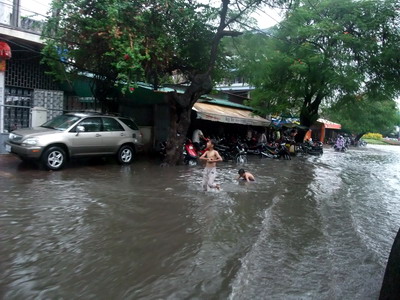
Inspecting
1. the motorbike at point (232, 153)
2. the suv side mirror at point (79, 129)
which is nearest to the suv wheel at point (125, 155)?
the suv side mirror at point (79, 129)

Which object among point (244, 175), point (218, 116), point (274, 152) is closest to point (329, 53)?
point (274, 152)

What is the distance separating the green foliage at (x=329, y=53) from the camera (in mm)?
16047

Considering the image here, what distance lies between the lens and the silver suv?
9008 millimetres

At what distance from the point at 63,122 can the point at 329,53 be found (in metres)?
14.3

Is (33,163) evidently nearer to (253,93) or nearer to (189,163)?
(189,163)

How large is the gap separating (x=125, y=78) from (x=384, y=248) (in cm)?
792

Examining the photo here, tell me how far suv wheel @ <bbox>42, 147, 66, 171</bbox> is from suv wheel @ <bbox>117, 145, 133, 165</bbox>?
224 centimetres

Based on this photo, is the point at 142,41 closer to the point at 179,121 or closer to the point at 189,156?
the point at 179,121

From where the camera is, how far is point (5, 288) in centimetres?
319

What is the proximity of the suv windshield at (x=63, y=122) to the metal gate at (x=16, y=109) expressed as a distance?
9.16 feet

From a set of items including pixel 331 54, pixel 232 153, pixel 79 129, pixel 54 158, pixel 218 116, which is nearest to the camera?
pixel 54 158

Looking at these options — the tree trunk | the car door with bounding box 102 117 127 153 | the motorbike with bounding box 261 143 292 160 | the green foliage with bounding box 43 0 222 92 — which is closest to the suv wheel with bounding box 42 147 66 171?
the car door with bounding box 102 117 127 153

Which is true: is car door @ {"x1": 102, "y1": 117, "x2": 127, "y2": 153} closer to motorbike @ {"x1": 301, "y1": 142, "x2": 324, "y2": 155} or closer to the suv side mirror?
the suv side mirror

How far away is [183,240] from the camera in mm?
4773
